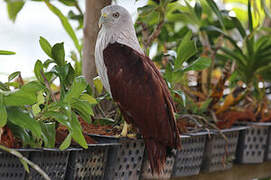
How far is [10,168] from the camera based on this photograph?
630 millimetres

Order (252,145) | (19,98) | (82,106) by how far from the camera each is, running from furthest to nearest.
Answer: (252,145) < (82,106) < (19,98)

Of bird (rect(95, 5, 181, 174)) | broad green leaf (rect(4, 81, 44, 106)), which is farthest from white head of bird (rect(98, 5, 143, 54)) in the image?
broad green leaf (rect(4, 81, 44, 106))

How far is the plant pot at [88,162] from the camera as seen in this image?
712mm

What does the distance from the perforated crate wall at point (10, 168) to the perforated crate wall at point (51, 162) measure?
2 centimetres

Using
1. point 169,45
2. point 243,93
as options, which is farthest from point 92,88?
point 169,45

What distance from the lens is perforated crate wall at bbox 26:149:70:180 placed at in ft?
2.13

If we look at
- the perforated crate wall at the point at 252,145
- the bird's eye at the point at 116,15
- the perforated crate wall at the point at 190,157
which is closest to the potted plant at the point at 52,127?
the bird's eye at the point at 116,15

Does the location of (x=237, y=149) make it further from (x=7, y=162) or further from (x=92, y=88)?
(x=7, y=162)

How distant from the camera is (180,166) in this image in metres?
0.95

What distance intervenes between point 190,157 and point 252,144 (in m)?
0.32

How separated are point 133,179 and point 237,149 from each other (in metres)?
0.47

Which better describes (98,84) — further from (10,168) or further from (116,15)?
(10,168)

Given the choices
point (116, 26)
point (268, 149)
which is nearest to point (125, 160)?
point (116, 26)

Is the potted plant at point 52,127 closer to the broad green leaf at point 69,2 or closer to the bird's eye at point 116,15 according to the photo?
the bird's eye at point 116,15
